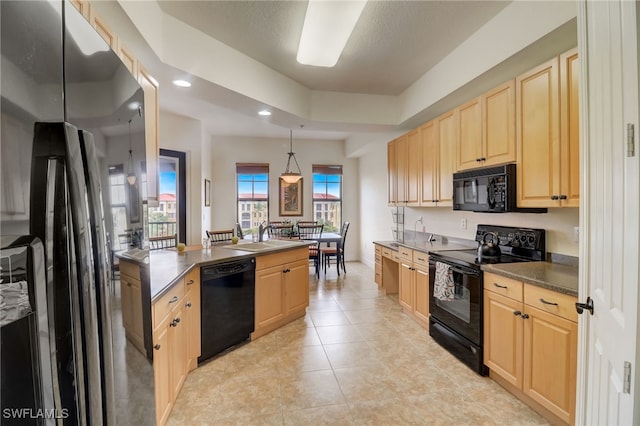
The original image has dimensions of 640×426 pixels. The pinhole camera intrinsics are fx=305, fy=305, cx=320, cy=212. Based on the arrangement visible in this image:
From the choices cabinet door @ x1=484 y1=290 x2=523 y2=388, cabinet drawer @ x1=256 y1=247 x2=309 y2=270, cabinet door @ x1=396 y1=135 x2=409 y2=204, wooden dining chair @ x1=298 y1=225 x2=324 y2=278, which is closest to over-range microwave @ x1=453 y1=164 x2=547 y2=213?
cabinet door @ x1=484 y1=290 x2=523 y2=388

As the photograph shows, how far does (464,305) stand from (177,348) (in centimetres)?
228

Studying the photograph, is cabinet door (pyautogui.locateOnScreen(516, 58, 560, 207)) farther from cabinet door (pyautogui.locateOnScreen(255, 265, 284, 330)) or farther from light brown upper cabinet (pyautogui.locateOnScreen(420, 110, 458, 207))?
cabinet door (pyautogui.locateOnScreen(255, 265, 284, 330))

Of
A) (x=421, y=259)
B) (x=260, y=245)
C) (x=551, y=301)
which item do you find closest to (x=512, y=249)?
(x=421, y=259)

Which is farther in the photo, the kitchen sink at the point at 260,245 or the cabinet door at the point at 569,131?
the kitchen sink at the point at 260,245

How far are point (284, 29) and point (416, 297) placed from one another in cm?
304

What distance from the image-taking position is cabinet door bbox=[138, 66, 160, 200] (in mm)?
1906


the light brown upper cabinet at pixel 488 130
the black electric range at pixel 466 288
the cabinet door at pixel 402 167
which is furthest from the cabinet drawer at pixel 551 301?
the cabinet door at pixel 402 167

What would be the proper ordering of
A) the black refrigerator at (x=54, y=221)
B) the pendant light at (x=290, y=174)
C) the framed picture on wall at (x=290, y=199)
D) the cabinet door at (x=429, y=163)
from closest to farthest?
the black refrigerator at (x=54, y=221) → the cabinet door at (x=429, y=163) → the pendant light at (x=290, y=174) → the framed picture on wall at (x=290, y=199)

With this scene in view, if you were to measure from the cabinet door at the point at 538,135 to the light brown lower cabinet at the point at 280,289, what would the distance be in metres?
2.32

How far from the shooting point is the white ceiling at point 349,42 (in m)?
2.34

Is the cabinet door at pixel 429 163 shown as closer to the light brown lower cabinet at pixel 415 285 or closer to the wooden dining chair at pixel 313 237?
the light brown lower cabinet at pixel 415 285

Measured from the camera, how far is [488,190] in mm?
2643

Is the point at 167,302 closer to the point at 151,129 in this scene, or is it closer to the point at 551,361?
the point at 151,129

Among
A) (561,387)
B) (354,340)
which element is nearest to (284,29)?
(354,340)
